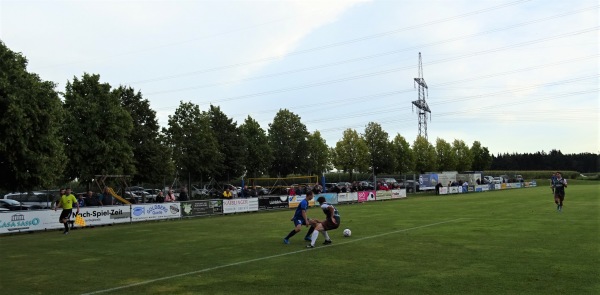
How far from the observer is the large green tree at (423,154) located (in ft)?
261

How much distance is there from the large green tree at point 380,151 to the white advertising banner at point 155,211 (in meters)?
45.2

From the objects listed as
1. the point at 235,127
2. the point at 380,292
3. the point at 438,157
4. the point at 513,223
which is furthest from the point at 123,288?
the point at 438,157

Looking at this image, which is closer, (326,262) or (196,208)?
(326,262)

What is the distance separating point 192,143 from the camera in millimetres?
49312

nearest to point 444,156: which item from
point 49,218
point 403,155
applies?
point 403,155

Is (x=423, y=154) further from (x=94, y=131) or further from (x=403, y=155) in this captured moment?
(x=94, y=131)

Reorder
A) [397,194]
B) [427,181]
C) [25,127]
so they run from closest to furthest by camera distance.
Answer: [25,127] → [397,194] → [427,181]

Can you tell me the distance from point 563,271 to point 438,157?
254 feet

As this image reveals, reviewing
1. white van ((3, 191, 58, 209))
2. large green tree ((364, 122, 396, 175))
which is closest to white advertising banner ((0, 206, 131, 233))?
white van ((3, 191, 58, 209))

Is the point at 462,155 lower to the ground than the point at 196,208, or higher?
higher

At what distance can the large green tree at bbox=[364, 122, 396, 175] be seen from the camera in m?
71.1

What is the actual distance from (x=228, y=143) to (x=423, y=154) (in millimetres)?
37316

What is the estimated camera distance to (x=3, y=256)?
14.2 m

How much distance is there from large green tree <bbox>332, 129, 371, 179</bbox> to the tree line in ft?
0.47
